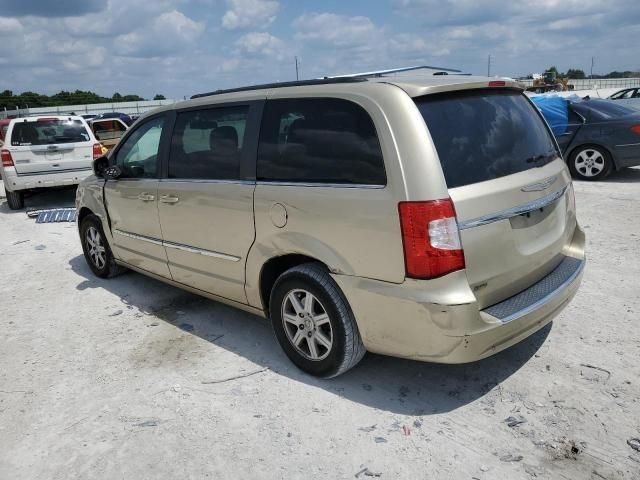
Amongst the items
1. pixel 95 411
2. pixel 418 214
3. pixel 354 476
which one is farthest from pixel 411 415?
pixel 95 411

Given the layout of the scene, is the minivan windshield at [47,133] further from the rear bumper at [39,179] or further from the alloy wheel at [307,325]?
the alloy wheel at [307,325]

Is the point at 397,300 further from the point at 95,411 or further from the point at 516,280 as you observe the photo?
the point at 95,411

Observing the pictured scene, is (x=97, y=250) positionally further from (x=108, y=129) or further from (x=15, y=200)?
(x=108, y=129)

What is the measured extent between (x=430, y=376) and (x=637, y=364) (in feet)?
4.35

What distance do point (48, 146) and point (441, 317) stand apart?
9.55 meters

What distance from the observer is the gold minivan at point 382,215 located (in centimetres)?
288

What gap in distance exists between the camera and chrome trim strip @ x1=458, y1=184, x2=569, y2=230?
2.89m

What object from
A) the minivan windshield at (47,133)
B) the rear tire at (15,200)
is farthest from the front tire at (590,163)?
the rear tire at (15,200)

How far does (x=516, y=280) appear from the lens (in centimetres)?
316

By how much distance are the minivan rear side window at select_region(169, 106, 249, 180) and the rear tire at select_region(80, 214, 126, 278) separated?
1.76 m

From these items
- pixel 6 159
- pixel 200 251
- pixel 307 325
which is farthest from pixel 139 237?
pixel 6 159

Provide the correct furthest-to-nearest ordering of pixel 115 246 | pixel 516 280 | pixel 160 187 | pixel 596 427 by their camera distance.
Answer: pixel 115 246 → pixel 160 187 → pixel 516 280 → pixel 596 427

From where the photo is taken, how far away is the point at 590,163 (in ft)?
32.5

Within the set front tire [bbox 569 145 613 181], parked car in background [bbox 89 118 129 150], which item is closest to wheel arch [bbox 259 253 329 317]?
front tire [bbox 569 145 613 181]
